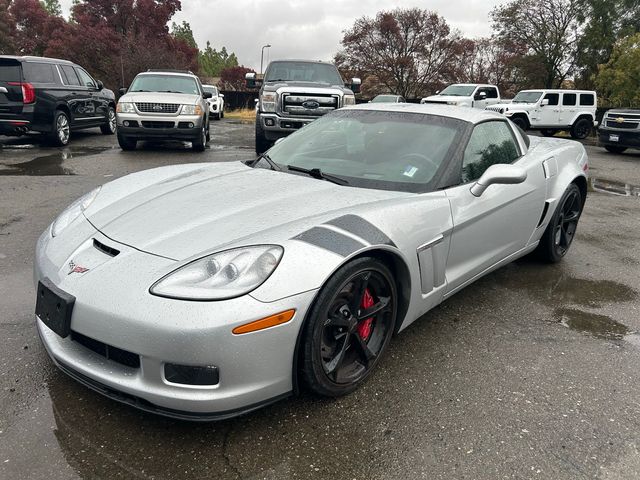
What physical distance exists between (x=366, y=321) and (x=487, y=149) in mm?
1677

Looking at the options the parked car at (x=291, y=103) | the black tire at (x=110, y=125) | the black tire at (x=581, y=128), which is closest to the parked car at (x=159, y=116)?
the parked car at (x=291, y=103)

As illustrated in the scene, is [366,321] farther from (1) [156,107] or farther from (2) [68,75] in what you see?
(2) [68,75]

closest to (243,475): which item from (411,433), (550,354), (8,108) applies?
(411,433)

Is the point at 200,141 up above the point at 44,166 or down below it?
above

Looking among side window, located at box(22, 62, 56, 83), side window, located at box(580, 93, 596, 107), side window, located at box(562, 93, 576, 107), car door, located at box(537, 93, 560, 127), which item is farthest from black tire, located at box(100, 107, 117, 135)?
side window, located at box(580, 93, 596, 107)

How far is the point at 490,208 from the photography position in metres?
3.17


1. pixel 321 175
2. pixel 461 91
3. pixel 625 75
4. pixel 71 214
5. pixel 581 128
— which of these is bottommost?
pixel 71 214

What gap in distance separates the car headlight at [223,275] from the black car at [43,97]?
384 inches

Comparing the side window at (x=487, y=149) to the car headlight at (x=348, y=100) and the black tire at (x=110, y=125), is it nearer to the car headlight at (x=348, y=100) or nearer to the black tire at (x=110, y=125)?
the car headlight at (x=348, y=100)

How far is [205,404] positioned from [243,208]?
39.9 inches

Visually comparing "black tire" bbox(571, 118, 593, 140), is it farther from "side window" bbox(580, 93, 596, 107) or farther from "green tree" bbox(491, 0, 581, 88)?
"green tree" bbox(491, 0, 581, 88)

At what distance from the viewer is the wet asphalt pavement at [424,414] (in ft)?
6.49

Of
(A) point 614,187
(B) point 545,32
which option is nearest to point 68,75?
(A) point 614,187

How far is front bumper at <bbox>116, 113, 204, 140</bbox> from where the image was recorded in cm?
988
